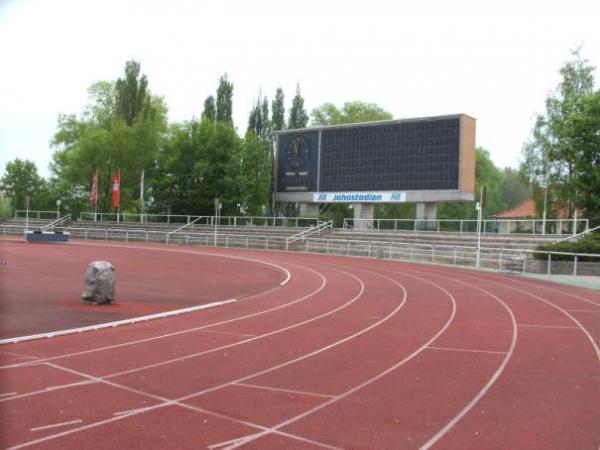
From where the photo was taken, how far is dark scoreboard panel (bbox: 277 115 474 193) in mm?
35719

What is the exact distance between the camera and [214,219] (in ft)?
162

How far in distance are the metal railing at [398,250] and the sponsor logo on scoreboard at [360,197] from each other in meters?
3.52

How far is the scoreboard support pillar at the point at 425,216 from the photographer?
36938 millimetres

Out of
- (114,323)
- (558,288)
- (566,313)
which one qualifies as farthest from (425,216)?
(114,323)

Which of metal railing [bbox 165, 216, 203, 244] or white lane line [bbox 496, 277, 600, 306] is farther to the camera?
metal railing [bbox 165, 216, 203, 244]

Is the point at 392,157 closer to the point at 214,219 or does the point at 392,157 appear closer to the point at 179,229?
the point at 214,219

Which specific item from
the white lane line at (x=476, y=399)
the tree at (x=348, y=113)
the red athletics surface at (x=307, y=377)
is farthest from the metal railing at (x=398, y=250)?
the tree at (x=348, y=113)

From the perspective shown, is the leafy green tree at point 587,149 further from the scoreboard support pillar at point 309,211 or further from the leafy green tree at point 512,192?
the leafy green tree at point 512,192

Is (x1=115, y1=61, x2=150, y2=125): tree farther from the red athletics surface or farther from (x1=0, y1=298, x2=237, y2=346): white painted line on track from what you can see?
(x1=0, y1=298, x2=237, y2=346): white painted line on track

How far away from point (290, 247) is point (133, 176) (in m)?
28.0

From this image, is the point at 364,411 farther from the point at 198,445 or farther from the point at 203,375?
the point at 203,375

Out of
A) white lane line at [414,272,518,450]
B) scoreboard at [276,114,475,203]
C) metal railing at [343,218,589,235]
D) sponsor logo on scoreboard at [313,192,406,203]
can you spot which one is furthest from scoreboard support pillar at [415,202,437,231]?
white lane line at [414,272,518,450]

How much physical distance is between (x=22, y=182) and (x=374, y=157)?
51.7 metres

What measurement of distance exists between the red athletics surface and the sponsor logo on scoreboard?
23.0 meters
